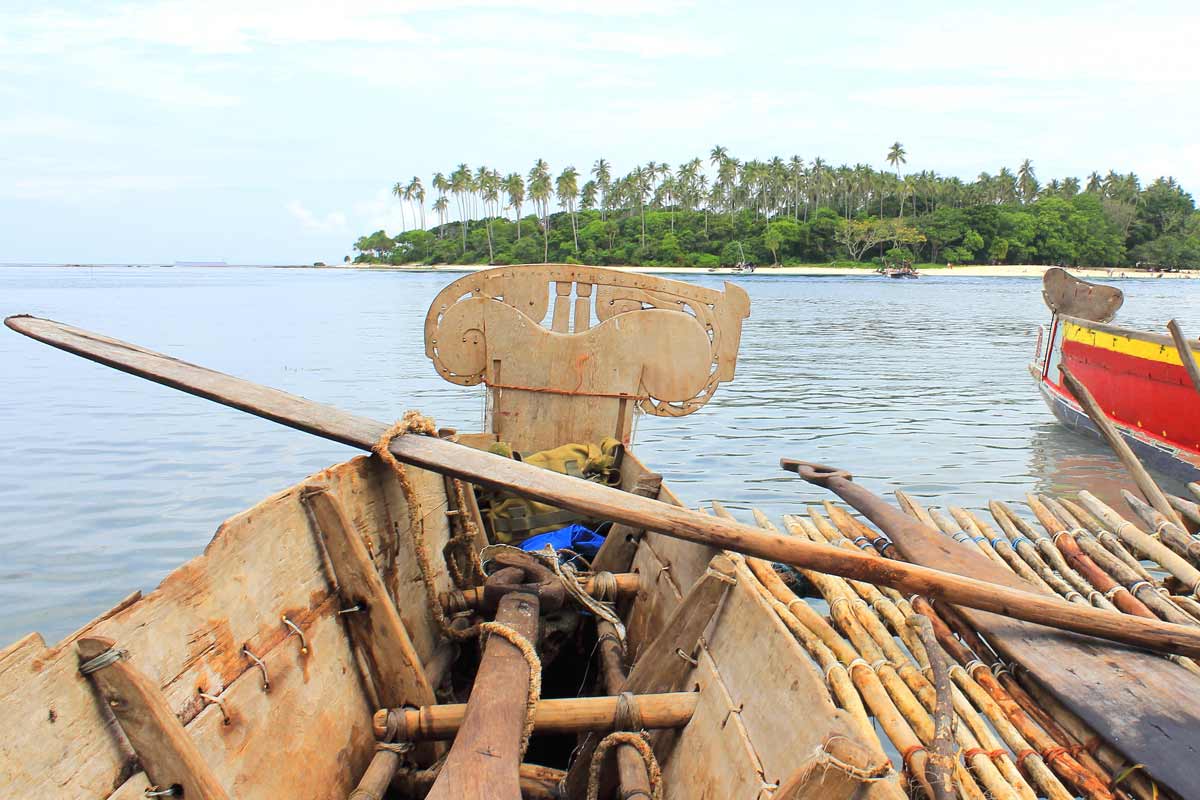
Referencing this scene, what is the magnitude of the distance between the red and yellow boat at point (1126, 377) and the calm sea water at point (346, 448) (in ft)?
2.57

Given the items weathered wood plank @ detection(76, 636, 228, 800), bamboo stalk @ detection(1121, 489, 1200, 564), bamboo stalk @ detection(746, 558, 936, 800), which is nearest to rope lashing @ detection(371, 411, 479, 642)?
weathered wood plank @ detection(76, 636, 228, 800)

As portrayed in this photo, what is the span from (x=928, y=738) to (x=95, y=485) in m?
11.9

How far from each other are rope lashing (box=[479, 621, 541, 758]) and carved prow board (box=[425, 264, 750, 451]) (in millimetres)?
3201

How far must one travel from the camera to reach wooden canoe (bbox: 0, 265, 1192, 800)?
2143mm

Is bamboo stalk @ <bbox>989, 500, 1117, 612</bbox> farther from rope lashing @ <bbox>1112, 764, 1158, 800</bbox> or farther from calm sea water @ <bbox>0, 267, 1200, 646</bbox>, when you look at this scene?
calm sea water @ <bbox>0, 267, 1200, 646</bbox>

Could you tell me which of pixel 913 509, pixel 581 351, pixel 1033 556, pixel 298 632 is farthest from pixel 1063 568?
pixel 298 632

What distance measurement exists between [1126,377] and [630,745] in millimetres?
12552

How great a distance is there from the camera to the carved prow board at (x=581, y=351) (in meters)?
6.35

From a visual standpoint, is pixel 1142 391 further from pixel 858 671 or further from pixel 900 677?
pixel 858 671

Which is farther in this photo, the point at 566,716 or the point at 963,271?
the point at 963,271

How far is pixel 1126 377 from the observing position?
512 inches

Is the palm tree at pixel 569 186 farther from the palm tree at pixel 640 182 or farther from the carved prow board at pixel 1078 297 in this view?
the carved prow board at pixel 1078 297

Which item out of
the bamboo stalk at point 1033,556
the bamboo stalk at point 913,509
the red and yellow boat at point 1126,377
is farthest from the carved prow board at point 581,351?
the red and yellow boat at point 1126,377

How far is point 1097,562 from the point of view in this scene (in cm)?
583
